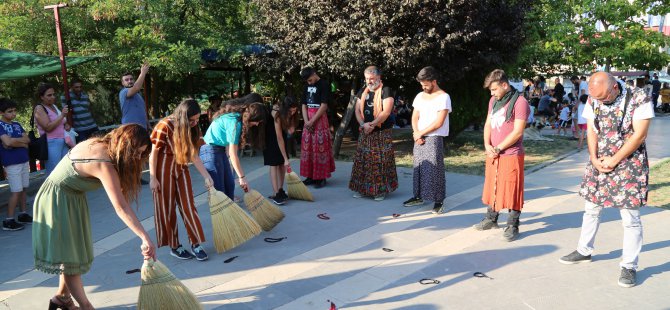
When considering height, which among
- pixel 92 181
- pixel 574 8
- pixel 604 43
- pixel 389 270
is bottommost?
pixel 389 270

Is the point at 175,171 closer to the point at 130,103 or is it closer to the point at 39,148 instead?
the point at 39,148

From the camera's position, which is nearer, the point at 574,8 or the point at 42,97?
the point at 42,97

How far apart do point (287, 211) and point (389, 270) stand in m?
2.14

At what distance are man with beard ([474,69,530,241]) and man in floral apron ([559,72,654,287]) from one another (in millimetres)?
867

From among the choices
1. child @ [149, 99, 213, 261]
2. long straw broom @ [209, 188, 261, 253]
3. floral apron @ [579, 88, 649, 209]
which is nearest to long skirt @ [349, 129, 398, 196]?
long straw broom @ [209, 188, 261, 253]

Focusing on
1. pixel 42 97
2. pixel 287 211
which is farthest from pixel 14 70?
pixel 287 211

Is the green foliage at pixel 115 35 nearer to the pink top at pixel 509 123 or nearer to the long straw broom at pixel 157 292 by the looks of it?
the pink top at pixel 509 123

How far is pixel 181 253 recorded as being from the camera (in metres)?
4.91

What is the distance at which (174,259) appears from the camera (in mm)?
4934

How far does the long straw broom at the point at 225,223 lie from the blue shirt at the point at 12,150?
260cm

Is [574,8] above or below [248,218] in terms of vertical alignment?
above

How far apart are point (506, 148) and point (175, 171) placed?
3138 mm

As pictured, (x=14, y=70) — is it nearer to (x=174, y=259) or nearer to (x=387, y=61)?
(x=174, y=259)

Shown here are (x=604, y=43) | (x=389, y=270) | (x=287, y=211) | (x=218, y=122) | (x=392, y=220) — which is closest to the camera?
(x=389, y=270)
